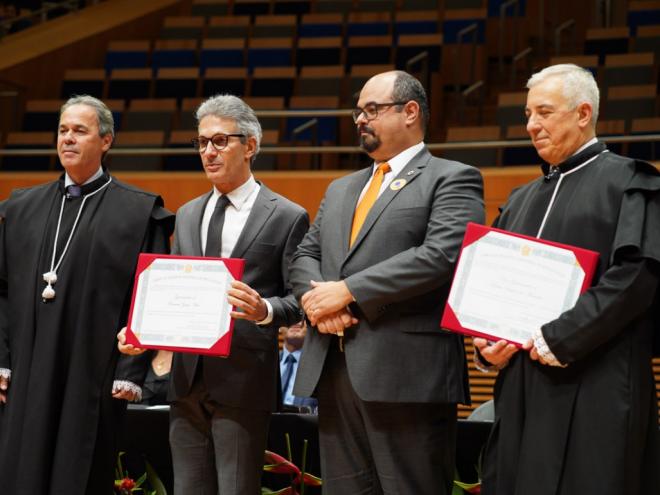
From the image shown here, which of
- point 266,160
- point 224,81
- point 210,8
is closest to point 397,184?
point 266,160

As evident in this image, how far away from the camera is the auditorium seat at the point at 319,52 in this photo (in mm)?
9359

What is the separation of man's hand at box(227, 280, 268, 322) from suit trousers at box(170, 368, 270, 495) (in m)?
0.27

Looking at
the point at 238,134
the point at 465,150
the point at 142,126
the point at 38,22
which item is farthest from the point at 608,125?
Answer: the point at 38,22

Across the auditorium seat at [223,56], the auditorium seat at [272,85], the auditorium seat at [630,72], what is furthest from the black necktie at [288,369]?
the auditorium seat at [223,56]

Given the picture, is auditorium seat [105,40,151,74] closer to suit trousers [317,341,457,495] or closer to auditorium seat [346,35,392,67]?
auditorium seat [346,35,392,67]

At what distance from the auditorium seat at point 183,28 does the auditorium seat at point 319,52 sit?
4.60ft

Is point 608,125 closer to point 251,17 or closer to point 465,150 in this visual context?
point 465,150

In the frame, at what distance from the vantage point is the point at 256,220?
9.87 feet

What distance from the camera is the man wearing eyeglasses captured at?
9.23ft

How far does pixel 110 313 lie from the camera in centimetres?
305

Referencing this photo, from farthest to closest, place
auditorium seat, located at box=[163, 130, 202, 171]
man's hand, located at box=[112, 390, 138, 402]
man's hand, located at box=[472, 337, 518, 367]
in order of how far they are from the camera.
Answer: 1. auditorium seat, located at box=[163, 130, 202, 171]
2. man's hand, located at box=[112, 390, 138, 402]
3. man's hand, located at box=[472, 337, 518, 367]

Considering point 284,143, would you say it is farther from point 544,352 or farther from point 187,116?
point 544,352

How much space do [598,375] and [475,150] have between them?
507 centimetres

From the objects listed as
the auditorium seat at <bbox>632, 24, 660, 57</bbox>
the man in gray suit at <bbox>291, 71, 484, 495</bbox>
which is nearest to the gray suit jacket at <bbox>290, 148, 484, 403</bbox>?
the man in gray suit at <bbox>291, 71, 484, 495</bbox>
